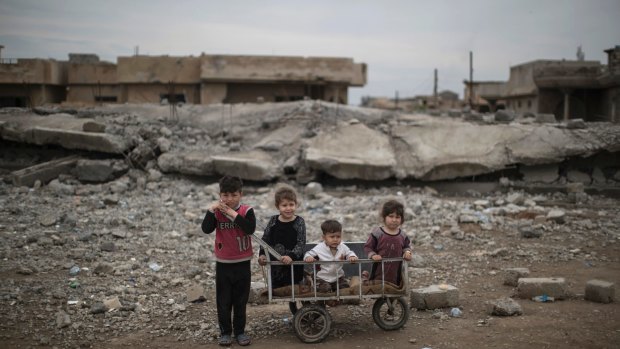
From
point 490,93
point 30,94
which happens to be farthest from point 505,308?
point 490,93

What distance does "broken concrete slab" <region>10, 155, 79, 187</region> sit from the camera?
10.4 meters

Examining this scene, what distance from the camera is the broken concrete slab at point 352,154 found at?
10.7 m

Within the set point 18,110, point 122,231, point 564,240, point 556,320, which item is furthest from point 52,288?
point 18,110

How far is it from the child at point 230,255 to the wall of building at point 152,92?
15563mm

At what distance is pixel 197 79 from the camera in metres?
18.8

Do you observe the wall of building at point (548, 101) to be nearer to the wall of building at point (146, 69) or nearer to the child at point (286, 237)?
the wall of building at point (146, 69)

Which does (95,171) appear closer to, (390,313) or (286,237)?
(286,237)

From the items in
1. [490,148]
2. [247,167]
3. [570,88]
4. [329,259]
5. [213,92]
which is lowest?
[329,259]

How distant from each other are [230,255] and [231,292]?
27cm

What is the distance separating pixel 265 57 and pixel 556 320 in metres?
15.0

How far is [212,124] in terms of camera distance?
12.8 meters

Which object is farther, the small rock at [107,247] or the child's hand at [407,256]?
the small rock at [107,247]

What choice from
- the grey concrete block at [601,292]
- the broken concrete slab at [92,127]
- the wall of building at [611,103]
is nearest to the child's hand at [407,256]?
the grey concrete block at [601,292]

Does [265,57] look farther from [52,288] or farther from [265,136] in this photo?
[52,288]
